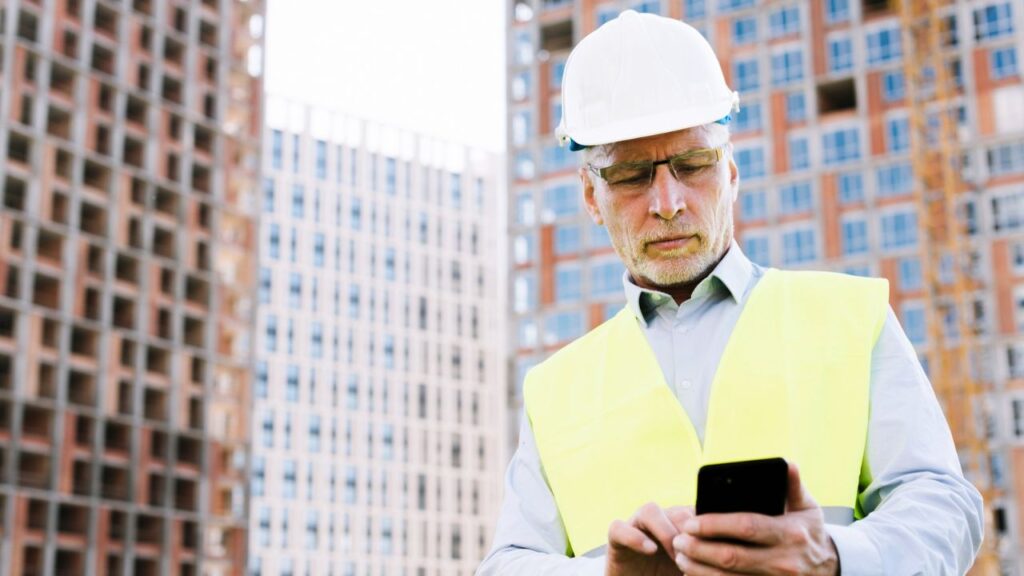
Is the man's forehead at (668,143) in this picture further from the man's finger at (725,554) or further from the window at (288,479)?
the window at (288,479)

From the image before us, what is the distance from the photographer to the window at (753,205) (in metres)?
65.4

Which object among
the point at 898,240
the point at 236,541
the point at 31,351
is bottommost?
the point at 236,541

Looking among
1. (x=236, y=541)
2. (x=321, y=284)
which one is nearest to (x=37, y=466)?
(x=236, y=541)

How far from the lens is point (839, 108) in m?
67.8

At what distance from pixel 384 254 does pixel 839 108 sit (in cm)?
4504

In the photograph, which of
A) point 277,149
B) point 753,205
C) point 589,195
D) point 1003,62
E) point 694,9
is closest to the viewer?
point 589,195

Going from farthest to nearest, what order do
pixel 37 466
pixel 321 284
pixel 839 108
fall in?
pixel 321 284 → pixel 839 108 → pixel 37 466

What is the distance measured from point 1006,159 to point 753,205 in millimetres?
10929

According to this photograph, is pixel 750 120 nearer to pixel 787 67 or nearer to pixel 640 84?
pixel 787 67

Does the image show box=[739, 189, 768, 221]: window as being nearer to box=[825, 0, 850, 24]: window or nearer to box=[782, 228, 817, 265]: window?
box=[782, 228, 817, 265]: window

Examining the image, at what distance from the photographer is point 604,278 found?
67938mm

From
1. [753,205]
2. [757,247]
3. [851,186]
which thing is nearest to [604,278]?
[757,247]

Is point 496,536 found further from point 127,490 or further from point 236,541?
point 236,541

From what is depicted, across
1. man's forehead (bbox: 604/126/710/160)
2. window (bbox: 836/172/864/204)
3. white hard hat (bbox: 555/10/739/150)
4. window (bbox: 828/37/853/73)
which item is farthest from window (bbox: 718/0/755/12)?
man's forehead (bbox: 604/126/710/160)
